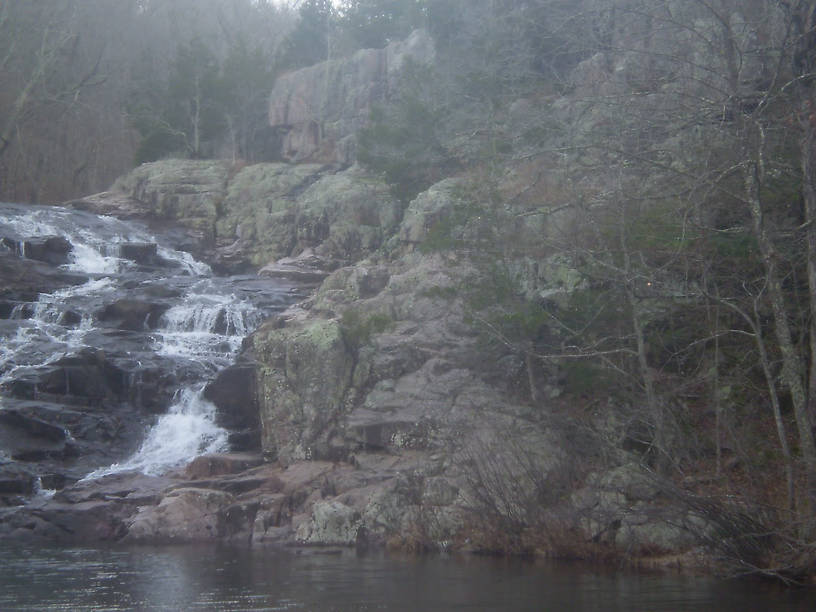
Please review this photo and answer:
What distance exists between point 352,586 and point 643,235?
688 cm

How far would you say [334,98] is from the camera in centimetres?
3700

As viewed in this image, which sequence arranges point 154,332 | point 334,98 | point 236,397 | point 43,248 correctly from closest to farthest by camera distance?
1. point 236,397
2. point 154,332
3. point 43,248
4. point 334,98

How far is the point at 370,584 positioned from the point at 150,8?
1943 inches

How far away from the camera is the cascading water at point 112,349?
19250mm

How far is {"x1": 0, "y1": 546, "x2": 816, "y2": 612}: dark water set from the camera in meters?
9.03

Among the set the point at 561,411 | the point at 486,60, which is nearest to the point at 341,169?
the point at 486,60

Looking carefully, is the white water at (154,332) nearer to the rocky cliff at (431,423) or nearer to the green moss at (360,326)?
the rocky cliff at (431,423)

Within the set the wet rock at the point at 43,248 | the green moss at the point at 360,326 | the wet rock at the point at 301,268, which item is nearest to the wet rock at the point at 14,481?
the green moss at the point at 360,326

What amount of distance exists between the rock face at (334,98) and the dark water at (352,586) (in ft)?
76.4

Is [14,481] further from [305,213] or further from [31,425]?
[305,213]

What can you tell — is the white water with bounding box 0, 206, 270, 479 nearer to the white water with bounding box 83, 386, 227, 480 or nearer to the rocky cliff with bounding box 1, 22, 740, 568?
the white water with bounding box 83, 386, 227, 480

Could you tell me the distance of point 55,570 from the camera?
1212 cm

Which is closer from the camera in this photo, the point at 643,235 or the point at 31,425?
the point at 643,235

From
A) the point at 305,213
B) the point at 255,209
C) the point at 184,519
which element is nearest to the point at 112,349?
the point at 184,519
